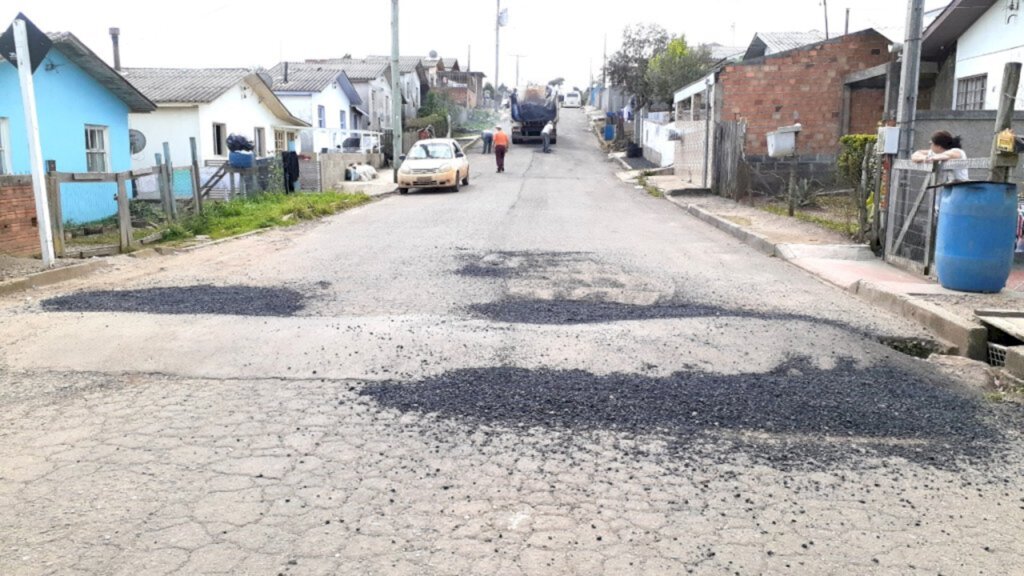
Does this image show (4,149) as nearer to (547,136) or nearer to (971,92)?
(971,92)

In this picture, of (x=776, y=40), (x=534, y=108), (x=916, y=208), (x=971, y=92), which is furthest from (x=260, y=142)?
(x=916, y=208)

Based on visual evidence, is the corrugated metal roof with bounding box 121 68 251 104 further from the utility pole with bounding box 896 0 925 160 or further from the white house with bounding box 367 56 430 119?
the white house with bounding box 367 56 430 119

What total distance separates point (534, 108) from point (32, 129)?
3526 cm

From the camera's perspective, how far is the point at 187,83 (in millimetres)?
25047

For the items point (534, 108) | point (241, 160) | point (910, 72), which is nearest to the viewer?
point (910, 72)

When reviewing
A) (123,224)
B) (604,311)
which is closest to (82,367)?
(604,311)

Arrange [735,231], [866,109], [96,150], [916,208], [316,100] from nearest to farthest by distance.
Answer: [916,208] < [735,231] < [96,150] < [866,109] < [316,100]

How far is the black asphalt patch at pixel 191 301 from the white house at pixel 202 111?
16199mm

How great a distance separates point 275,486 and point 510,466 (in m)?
1.18

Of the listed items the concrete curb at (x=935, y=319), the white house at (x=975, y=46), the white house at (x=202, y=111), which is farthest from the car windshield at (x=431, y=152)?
the concrete curb at (x=935, y=319)

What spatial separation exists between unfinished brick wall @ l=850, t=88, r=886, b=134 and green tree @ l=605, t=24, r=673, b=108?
2075cm

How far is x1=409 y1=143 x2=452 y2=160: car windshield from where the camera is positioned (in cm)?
2319

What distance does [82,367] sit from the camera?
19.1 ft

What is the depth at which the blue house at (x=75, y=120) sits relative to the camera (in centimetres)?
1566
